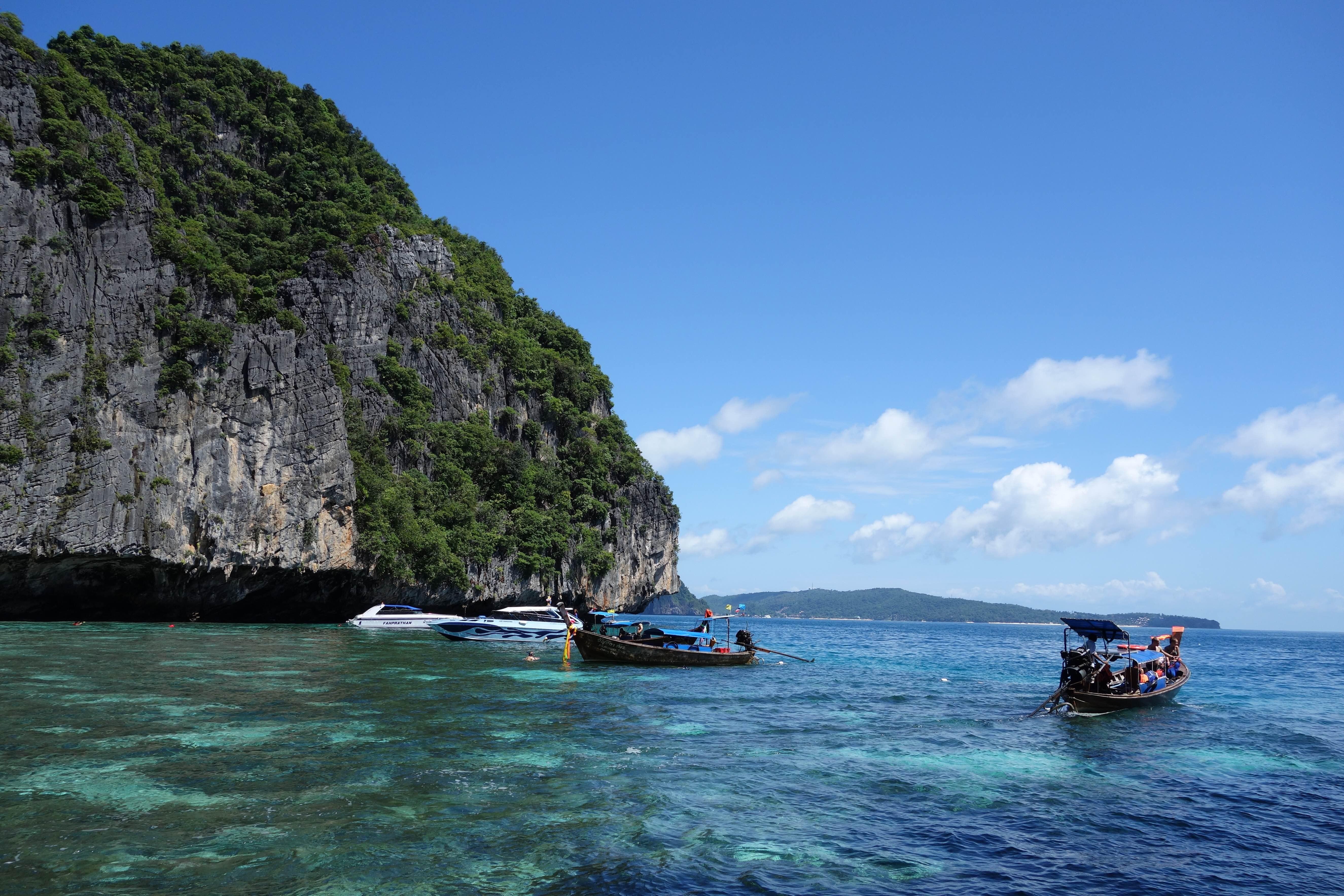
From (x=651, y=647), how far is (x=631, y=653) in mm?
890

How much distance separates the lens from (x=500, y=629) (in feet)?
139

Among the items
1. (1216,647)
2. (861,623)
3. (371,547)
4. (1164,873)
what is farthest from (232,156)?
(861,623)

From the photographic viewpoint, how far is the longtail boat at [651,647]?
3134 cm

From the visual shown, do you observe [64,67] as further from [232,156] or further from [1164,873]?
[1164,873]

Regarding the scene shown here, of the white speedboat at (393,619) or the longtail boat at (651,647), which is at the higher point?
the longtail boat at (651,647)

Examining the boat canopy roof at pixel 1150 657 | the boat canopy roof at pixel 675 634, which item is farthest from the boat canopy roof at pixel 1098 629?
the boat canopy roof at pixel 675 634

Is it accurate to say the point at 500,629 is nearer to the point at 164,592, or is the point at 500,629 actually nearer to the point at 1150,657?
the point at 164,592

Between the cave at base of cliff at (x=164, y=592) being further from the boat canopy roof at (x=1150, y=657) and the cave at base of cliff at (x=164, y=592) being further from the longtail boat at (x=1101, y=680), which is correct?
the boat canopy roof at (x=1150, y=657)

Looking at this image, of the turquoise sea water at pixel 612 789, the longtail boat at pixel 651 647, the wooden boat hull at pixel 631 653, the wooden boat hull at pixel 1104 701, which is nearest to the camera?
the turquoise sea water at pixel 612 789

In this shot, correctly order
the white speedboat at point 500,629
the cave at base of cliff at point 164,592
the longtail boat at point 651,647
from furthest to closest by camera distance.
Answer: the white speedboat at point 500,629
the cave at base of cliff at point 164,592
the longtail boat at point 651,647

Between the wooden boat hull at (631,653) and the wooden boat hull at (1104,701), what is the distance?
14.8m

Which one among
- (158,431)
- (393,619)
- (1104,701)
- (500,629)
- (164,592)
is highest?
(158,431)

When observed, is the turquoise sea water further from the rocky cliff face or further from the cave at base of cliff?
the cave at base of cliff

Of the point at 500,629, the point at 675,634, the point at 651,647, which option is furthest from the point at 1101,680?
the point at 500,629
